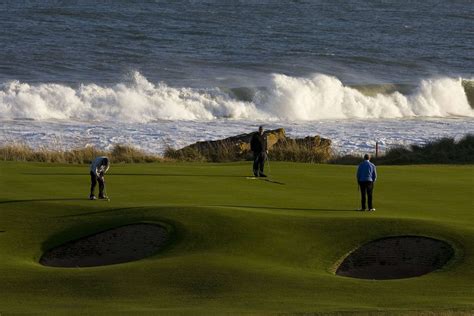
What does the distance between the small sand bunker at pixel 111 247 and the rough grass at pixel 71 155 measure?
14.9 metres

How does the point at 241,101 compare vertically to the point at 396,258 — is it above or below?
above

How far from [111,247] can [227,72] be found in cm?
4600

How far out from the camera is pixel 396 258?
81.4 ft

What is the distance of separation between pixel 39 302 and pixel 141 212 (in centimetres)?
646

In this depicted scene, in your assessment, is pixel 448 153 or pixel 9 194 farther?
pixel 448 153

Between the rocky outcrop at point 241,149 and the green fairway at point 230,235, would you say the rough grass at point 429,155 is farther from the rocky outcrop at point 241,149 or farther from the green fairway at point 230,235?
the green fairway at point 230,235

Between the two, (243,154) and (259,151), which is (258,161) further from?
(243,154)

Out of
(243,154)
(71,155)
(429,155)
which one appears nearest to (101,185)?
(71,155)

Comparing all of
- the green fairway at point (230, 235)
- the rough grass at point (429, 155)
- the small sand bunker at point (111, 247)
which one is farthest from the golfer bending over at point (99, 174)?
the rough grass at point (429, 155)

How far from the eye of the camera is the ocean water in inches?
2265

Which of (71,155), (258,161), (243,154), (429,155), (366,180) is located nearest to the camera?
(366,180)

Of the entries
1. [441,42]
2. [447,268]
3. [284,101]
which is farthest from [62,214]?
[441,42]

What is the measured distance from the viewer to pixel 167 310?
2008cm

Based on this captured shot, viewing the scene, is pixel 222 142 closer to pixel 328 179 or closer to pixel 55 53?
pixel 328 179
